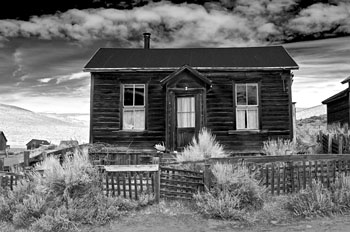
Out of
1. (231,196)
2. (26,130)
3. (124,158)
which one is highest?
(26,130)

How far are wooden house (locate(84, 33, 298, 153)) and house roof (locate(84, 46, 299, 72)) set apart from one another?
0.25 ft

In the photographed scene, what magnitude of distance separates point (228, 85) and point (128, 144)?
15.7ft

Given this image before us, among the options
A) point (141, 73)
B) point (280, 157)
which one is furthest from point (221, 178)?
point (141, 73)

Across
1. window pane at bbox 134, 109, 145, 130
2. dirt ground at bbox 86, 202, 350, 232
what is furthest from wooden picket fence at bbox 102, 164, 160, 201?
window pane at bbox 134, 109, 145, 130

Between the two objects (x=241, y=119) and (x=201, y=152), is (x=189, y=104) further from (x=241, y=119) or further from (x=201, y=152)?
(x=201, y=152)

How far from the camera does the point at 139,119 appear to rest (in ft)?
48.1

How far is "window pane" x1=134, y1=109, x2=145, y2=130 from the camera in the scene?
14633 mm

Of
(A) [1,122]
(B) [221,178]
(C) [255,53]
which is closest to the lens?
(B) [221,178]

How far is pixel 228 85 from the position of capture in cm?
1459

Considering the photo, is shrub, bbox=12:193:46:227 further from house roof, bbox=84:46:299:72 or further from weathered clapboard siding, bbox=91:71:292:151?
house roof, bbox=84:46:299:72

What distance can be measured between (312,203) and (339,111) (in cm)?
1667

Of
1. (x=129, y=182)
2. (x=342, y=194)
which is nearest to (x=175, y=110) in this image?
(x=129, y=182)

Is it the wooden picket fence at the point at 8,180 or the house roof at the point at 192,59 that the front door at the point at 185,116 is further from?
the wooden picket fence at the point at 8,180

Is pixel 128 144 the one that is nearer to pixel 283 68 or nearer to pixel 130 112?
pixel 130 112
